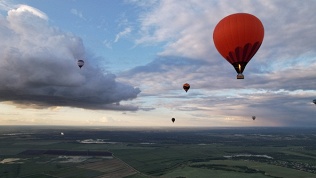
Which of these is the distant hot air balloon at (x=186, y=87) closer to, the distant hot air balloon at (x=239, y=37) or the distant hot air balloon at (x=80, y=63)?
the distant hot air balloon at (x=80, y=63)

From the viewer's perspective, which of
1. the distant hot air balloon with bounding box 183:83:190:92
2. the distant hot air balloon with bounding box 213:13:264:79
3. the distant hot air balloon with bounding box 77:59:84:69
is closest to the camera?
the distant hot air balloon with bounding box 213:13:264:79

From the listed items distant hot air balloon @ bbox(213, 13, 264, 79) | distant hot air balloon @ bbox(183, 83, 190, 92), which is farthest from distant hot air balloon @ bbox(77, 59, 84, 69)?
distant hot air balloon @ bbox(213, 13, 264, 79)

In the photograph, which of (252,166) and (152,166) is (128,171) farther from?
(252,166)

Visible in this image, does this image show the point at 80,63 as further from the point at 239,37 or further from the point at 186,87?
the point at 239,37

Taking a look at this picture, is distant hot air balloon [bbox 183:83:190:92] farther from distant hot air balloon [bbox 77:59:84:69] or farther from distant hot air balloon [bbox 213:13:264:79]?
distant hot air balloon [bbox 213:13:264:79]

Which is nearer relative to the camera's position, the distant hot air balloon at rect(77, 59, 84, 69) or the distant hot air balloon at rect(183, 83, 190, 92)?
the distant hot air balloon at rect(183, 83, 190, 92)

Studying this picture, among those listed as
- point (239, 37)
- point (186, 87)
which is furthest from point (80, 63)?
point (239, 37)

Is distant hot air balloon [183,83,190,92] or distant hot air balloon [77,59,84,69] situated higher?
distant hot air balloon [77,59,84,69]

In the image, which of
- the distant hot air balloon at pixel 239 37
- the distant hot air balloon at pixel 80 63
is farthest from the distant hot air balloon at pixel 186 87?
the distant hot air balloon at pixel 239 37
